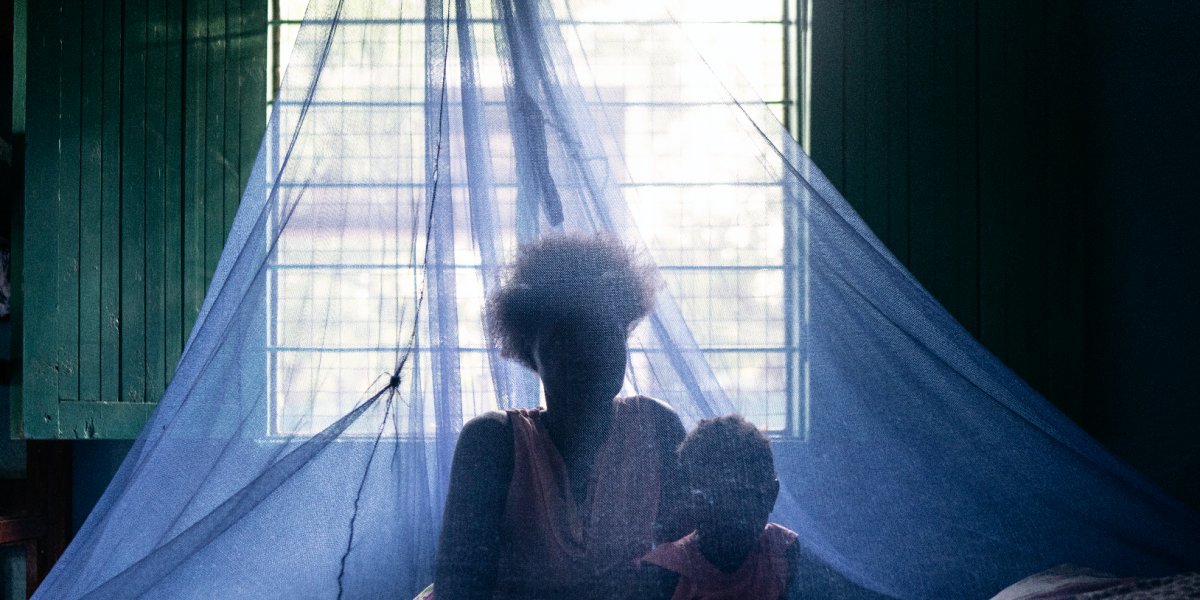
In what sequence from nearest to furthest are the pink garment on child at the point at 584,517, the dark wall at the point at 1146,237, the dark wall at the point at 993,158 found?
the pink garment on child at the point at 584,517
the dark wall at the point at 1146,237
the dark wall at the point at 993,158

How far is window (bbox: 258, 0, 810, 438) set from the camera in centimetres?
96

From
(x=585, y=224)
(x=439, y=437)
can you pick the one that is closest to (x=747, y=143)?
(x=585, y=224)

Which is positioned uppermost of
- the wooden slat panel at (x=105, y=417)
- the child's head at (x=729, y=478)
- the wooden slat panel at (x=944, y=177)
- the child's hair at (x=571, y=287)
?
the wooden slat panel at (x=944, y=177)

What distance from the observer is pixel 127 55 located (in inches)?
72.8

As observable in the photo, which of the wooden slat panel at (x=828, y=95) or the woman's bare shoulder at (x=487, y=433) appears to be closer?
the woman's bare shoulder at (x=487, y=433)

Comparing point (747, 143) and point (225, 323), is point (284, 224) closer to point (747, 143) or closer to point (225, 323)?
point (225, 323)

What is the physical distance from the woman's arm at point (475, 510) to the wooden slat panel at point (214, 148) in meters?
1.26

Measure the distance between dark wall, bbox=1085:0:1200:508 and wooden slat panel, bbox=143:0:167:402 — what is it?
7.81 ft

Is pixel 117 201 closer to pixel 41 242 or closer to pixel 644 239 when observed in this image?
pixel 41 242

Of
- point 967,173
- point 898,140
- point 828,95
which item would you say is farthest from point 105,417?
point 967,173

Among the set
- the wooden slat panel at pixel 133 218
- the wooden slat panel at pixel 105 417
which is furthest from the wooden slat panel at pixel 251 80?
the wooden slat panel at pixel 105 417

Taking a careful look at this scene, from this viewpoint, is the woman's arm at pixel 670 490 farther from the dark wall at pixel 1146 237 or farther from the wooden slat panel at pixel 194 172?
the wooden slat panel at pixel 194 172

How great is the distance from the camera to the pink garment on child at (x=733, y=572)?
0.89 metres

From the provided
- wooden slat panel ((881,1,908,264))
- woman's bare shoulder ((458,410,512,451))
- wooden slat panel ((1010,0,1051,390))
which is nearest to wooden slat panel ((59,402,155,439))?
woman's bare shoulder ((458,410,512,451))
